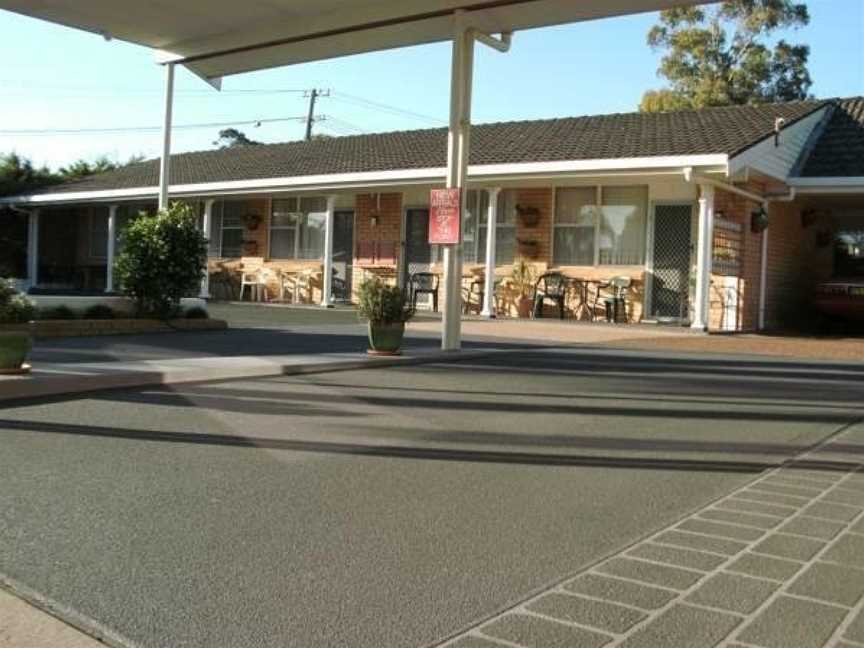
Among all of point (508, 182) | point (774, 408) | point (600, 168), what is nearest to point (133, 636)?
point (774, 408)

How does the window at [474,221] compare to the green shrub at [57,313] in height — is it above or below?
above

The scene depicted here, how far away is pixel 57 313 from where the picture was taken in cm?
1266

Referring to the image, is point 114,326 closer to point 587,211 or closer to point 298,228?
point 587,211

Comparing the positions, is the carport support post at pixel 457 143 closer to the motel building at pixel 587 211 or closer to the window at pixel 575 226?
the motel building at pixel 587 211

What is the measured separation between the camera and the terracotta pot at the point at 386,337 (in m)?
11.0

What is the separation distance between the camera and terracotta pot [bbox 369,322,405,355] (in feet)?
36.1

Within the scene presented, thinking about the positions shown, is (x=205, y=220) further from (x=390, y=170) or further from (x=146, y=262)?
(x=146, y=262)

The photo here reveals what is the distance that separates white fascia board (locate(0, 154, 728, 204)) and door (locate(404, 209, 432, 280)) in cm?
156

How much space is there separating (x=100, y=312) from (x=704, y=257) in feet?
33.5

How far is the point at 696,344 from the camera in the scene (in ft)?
46.3

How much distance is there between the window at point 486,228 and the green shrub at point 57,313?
992 centimetres

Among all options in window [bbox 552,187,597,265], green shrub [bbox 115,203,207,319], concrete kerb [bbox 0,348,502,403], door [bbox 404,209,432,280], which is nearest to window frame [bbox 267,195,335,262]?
door [bbox 404,209,432,280]

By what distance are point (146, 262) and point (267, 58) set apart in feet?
12.2

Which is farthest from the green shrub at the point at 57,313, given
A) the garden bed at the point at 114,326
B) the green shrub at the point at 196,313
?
the green shrub at the point at 196,313
